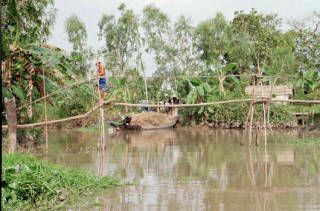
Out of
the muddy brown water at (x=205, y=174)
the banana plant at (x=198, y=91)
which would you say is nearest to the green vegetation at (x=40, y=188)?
the muddy brown water at (x=205, y=174)

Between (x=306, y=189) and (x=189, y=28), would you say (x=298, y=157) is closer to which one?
(x=306, y=189)

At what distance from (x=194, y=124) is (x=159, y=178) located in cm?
1302

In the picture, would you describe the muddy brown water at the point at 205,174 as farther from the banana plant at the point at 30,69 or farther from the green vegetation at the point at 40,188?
the banana plant at the point at 30,69

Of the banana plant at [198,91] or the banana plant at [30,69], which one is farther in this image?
the banana plant at [198,91]

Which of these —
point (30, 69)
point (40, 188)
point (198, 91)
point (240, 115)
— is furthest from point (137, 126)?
point (40, 188)

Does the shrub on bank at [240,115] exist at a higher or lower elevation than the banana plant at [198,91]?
lower

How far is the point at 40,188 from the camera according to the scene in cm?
462

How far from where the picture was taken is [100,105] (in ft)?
29.4

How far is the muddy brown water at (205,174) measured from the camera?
4.86 m

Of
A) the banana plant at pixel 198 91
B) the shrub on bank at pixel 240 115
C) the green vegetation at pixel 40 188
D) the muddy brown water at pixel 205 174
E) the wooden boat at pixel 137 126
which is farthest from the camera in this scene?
the wooden boat at pixel 137 126

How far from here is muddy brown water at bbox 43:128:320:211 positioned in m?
4.86

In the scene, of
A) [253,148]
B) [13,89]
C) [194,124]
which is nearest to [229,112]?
[194,124]

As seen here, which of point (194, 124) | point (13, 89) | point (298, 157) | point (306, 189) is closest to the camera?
point (306, 189)

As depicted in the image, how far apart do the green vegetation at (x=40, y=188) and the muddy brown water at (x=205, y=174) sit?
29cm
